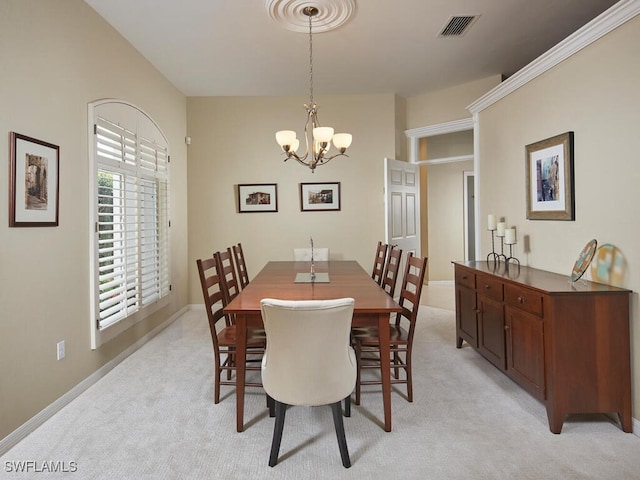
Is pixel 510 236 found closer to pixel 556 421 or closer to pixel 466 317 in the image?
pixel 466 317

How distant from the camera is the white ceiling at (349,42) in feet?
10.9

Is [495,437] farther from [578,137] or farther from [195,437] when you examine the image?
[578,137]

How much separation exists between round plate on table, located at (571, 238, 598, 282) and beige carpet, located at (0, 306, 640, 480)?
90 centimetres

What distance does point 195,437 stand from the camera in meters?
2.33

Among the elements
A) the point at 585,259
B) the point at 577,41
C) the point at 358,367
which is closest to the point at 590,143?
the point at 577,41

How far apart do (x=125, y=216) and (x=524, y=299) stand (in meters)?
3.41

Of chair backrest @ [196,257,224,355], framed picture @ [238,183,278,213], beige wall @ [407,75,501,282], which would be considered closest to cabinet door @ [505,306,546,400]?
chair backrest @ [196,257,224,355]

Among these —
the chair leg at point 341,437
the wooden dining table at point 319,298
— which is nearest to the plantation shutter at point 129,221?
the wooden dining table at point 319,298

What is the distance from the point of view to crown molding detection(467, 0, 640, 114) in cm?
232

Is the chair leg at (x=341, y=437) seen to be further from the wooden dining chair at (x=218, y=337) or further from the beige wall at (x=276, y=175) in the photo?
the beige wall at (x=276, y=175)

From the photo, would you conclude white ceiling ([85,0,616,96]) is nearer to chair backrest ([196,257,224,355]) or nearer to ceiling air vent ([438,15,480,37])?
ceiling air vent ([438,15,480,37])

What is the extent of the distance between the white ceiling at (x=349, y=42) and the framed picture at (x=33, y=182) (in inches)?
56.7

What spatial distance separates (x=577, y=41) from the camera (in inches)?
108

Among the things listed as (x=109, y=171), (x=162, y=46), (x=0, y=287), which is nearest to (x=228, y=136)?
(x=162, y=46)
